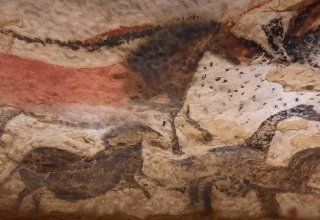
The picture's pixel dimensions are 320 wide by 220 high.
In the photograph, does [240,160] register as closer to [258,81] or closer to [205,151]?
[205,151]

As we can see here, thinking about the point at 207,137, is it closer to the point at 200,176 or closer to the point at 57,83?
the point at 200,176

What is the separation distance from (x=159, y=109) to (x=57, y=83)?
0.31 m

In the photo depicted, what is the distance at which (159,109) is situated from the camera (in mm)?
1289

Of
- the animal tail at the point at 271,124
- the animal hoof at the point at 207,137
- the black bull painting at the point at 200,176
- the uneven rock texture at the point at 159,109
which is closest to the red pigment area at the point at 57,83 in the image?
the uneven rock texture at the point at 159,109

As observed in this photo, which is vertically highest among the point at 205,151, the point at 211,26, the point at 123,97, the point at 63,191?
the point at 211,26

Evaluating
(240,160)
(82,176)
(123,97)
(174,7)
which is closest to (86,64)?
(123,97)

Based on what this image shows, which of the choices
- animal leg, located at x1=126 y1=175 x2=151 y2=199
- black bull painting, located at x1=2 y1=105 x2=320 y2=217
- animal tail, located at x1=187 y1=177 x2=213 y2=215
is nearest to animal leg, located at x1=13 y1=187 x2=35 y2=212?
black bull painting, located at x1=2 y1=105 x2=320 y2=217

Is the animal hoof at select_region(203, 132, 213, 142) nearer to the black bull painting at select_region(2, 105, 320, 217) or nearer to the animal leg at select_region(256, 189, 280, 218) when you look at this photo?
the black bull painting at select_region(2, 105, 320, 217)

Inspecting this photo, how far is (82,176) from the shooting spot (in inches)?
57.0

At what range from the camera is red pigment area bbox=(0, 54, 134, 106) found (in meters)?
1.15

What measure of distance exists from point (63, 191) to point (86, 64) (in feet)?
1.74

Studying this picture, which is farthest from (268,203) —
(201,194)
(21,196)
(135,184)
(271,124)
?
(21,196)

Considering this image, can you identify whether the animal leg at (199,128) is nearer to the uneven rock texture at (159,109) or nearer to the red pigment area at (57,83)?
the uneven rock texture at (159,109)

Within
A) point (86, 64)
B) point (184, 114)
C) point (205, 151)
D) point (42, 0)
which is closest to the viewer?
point (42, 0)
